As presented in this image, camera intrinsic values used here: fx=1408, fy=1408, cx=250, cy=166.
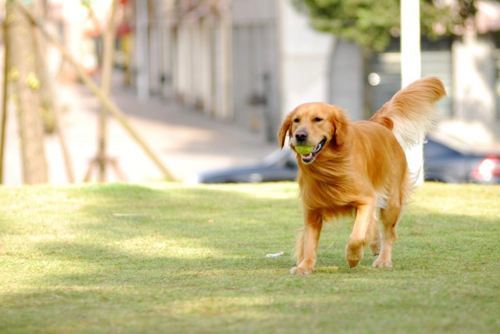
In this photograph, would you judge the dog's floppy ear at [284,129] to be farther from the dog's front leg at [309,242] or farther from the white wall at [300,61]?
the white wall at [300,61]

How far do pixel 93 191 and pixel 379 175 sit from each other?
5541 mm

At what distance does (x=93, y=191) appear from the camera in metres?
14.5

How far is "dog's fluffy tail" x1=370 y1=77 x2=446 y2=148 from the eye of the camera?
1053 centimetres

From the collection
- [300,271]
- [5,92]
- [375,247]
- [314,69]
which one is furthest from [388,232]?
[314,69]

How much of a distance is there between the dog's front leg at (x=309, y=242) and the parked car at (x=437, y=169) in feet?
36.4

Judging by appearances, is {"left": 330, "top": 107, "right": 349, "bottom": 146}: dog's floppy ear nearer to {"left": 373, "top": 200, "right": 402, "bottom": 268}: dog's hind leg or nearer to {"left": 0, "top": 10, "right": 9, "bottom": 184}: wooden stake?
{"left": 373, "top": 200, "right": 402, "bottom": 268}: dog's hind leg

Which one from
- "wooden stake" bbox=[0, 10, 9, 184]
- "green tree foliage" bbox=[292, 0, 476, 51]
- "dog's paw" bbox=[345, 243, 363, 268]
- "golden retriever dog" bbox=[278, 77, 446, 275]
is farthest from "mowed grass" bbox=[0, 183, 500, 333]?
"green tree foliage" bbox=[292, 0, 476, 51]

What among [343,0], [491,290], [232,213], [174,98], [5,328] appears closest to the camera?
[5,328]

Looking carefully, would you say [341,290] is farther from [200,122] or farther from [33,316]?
[200,122]

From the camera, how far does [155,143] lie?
40.7m

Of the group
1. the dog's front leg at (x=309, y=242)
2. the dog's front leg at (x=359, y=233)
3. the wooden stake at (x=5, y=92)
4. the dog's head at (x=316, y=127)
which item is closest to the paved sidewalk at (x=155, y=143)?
the wooden stake at (x=5, y=92)

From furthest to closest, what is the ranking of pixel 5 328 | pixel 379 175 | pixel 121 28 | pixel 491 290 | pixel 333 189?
pixel 121 28 < pixel 379 175 < pixel 333 189 < pixel 491 290 < pixel 5 328

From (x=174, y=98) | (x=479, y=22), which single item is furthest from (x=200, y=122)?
(x=479, y=22)

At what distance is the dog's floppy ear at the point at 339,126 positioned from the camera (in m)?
8.85
